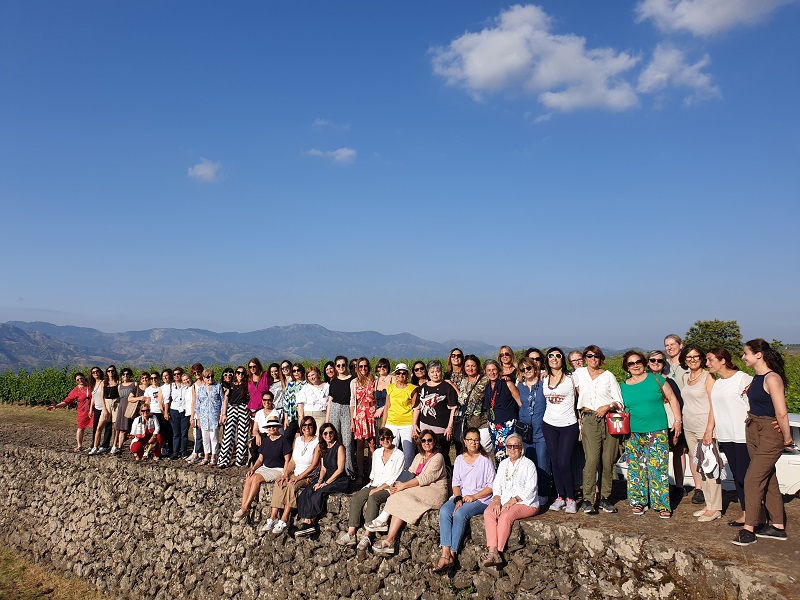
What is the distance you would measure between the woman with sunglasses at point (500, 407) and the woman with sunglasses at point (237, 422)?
494cm

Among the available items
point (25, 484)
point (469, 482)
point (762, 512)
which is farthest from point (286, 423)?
point (25, 484)

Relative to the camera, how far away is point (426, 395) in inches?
304

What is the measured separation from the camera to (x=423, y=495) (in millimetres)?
6863

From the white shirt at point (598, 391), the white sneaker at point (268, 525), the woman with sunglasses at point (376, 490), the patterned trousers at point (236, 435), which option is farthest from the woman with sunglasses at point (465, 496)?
the patterned trousers at point (236, 435)

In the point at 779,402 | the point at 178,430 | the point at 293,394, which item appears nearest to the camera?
the point at 779,402

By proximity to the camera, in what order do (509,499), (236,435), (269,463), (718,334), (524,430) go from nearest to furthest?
(509,499) < (524,430) < (269,463) < (236,435) < (718,334)

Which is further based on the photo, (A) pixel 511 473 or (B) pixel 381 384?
(B) pixel 381 384

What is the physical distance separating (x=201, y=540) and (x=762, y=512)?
8.54 m

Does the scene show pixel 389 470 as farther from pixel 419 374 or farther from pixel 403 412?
pixel 419 374

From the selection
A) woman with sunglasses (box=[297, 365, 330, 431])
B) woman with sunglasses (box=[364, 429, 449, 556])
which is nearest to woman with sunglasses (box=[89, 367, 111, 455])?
woman with sunglasses (box=[297, 365, 330, 431])

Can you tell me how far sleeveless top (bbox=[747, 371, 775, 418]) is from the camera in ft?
18.1

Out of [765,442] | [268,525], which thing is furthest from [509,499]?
[268,525]

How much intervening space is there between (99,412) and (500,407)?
32.2ft

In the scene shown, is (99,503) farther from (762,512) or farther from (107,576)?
(762,512)
